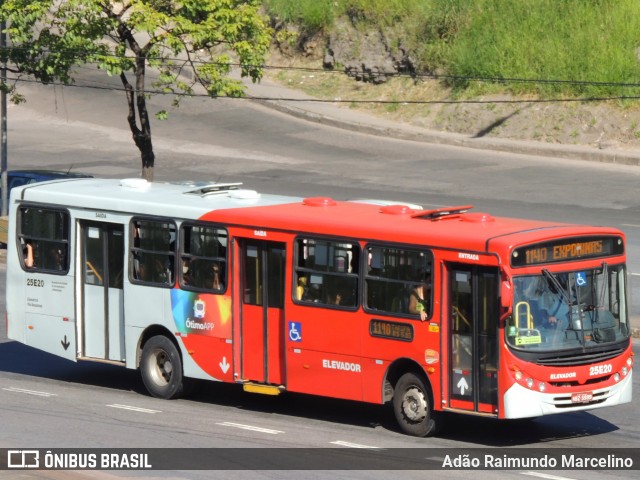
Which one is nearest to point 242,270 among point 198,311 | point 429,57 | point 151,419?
point 198,311

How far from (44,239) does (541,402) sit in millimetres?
7705

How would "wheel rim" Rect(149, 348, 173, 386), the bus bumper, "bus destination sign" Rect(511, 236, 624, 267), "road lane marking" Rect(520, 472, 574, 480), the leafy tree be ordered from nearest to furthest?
"road lane marking" Rect(520, 472, 574, 480) → the bus bumper → "bus destination sign" Rect(511, 236, 624, 267) → "wheel rim" Rect(149, 348, 173, 386) → the leafy tree

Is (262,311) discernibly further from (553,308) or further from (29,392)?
(553,308)

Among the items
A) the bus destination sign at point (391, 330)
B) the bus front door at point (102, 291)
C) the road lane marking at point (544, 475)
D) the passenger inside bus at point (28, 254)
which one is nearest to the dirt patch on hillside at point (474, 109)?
the passenger inside bus at point (28, 254)

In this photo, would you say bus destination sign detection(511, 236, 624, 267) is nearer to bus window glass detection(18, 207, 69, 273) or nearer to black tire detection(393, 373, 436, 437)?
black tire detection(393, 373, 436, 437)

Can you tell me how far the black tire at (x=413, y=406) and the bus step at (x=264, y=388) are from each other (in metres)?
1.67

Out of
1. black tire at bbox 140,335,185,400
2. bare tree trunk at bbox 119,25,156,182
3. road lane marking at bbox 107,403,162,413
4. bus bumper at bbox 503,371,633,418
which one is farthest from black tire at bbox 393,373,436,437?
bare tree trunk at bbox 119,25,156,182

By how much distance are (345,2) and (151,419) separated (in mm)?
36783

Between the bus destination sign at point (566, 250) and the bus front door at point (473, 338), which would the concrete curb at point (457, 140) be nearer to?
the bus destination sign at point (566, 250)

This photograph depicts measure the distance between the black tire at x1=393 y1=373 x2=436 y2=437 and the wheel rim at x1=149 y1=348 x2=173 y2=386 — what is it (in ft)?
11.9

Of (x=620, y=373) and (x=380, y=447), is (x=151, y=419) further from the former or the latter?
(x=620, y=373)

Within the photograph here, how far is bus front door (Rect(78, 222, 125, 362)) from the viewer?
17250 mm

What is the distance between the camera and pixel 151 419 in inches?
602

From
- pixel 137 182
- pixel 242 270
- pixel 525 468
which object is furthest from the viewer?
pixel 137 182
